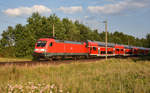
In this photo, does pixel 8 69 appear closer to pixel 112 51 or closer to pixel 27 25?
pixel 112 51

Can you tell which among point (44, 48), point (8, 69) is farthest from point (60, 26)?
point (8, 69)

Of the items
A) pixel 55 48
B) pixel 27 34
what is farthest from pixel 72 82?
pixel 27 34

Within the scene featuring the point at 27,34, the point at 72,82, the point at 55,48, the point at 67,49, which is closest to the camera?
the point at 72,82

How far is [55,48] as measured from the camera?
2352cm

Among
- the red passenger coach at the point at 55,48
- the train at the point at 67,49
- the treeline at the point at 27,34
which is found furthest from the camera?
the treeline at the point at 27,34

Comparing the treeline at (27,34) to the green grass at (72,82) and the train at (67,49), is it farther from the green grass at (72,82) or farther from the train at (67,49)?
the green grass at (72,82)

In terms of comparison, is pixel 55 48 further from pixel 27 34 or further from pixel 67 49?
pixel 27 34

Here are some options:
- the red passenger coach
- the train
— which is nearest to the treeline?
the train

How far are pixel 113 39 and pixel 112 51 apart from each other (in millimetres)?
63850

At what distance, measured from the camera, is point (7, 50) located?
44.5 m

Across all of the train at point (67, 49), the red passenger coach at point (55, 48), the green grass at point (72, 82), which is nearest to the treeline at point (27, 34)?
the train at point (67, 49)

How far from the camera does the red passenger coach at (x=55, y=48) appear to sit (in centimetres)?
2209

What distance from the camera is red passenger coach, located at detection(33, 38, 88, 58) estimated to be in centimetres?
2209

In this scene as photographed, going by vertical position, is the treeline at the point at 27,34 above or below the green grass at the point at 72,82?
above
